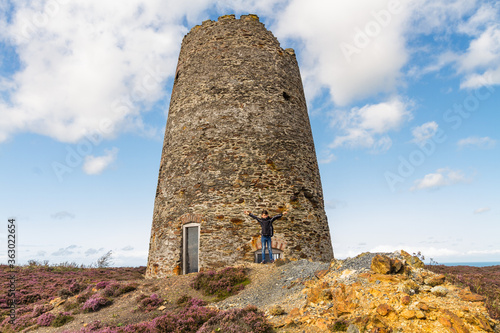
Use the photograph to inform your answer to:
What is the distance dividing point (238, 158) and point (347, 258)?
6.41m

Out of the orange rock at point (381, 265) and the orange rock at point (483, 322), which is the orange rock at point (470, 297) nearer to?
the orange rock at point (483, 322)

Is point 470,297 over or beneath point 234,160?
beneath

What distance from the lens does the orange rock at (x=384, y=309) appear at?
20.7ft

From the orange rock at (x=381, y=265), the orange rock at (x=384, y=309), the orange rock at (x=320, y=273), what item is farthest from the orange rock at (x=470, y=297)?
the orange rock at (x=320, y=273)

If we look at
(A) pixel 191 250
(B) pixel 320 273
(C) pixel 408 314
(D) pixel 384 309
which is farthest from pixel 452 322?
(A) pixel 191 250

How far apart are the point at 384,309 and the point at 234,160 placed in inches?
354

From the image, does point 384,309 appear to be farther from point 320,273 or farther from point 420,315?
point 320,273

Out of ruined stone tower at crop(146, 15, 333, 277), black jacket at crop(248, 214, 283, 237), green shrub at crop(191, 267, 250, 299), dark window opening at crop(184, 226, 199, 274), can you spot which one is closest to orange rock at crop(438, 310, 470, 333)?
green shrub at crop(191, 267, 250, 299)

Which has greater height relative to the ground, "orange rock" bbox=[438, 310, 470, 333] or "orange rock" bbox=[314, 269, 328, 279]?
"orange rock" bbox=[314, 269, 328, 279]

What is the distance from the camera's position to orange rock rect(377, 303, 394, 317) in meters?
6.30

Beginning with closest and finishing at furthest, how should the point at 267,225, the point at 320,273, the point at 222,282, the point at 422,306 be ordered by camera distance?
the point at 422,306, the point at 320,273, the point at 222,282, the point at 267,225

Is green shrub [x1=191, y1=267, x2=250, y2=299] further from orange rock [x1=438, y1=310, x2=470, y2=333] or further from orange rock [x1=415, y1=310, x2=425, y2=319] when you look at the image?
orange rock [x1=438, y1=310, x2=470, y2=333]

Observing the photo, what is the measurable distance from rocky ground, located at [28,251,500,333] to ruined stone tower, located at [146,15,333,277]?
115 inches

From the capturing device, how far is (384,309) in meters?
6.35
